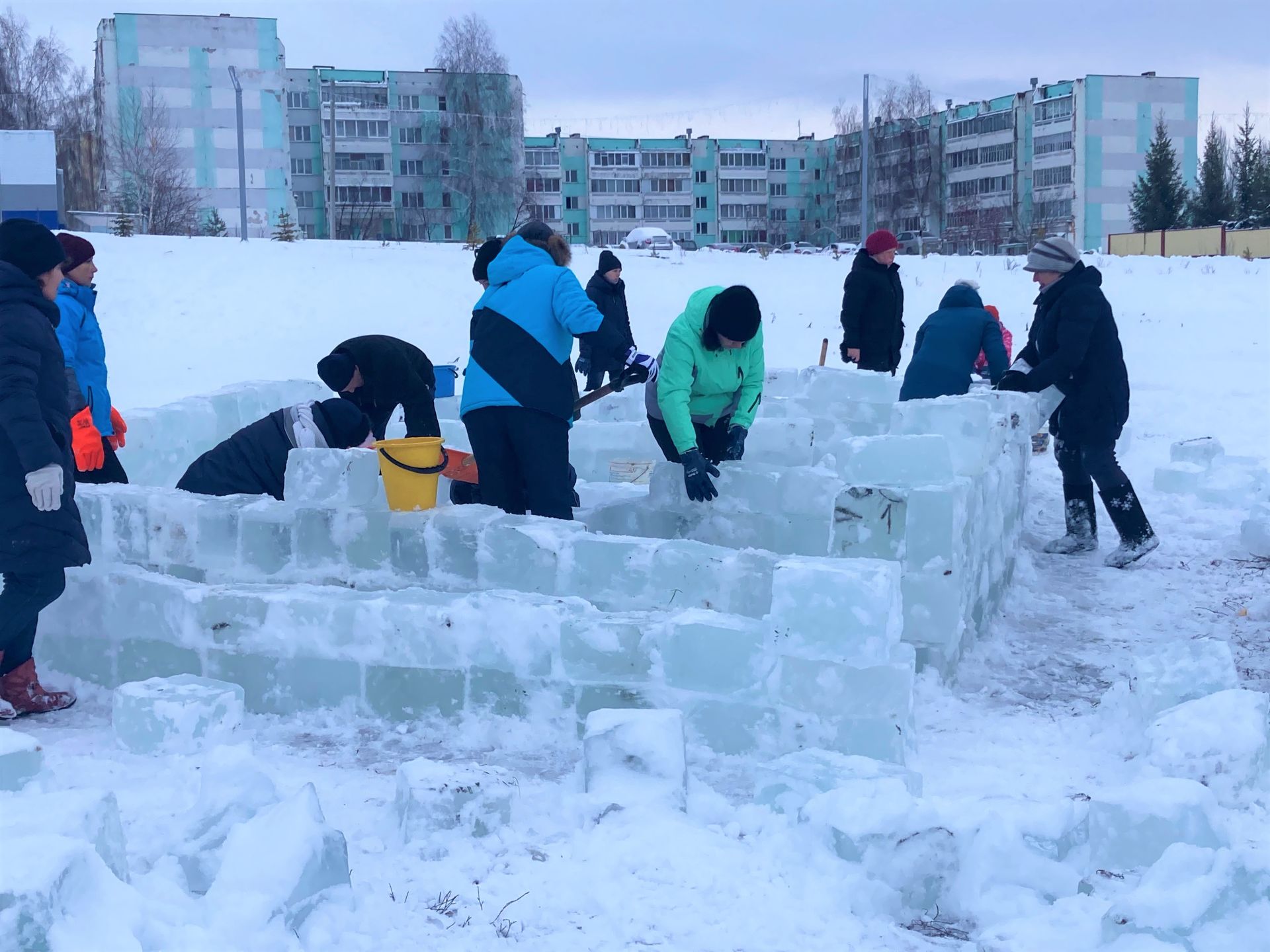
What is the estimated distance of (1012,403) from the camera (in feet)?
17.9

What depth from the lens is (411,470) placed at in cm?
387

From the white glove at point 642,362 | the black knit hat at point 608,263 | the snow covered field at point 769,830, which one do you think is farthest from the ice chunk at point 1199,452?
the white glove at point 642,362

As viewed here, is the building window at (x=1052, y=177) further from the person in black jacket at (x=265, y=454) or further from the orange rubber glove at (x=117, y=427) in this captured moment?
the person in black jacket at (x=265, y=454)

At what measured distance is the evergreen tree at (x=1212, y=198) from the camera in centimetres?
4172

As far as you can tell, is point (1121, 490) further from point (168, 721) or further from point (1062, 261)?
point (168, 721)

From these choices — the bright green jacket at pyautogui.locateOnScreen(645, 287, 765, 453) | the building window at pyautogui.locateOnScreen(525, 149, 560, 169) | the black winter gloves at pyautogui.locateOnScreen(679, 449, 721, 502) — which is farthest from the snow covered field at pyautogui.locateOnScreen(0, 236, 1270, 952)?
the building window at pyautogui.locateOnScreen(525, 149, 560, 169)

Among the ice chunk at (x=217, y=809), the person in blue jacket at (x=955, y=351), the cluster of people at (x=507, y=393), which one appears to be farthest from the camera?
the person in blue jacket at (x=955, y=351)

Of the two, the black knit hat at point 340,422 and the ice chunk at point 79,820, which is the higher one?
the black knit hat at point 340,422

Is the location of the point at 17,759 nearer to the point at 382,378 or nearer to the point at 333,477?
the point at 333,477

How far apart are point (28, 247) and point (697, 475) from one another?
84.6 inches

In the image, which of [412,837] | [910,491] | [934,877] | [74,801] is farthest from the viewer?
[910,491]

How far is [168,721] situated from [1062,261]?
4.38 meters

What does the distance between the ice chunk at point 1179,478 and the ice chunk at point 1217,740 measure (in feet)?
14.2

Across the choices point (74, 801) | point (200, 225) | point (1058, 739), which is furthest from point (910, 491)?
point (200, 225)
